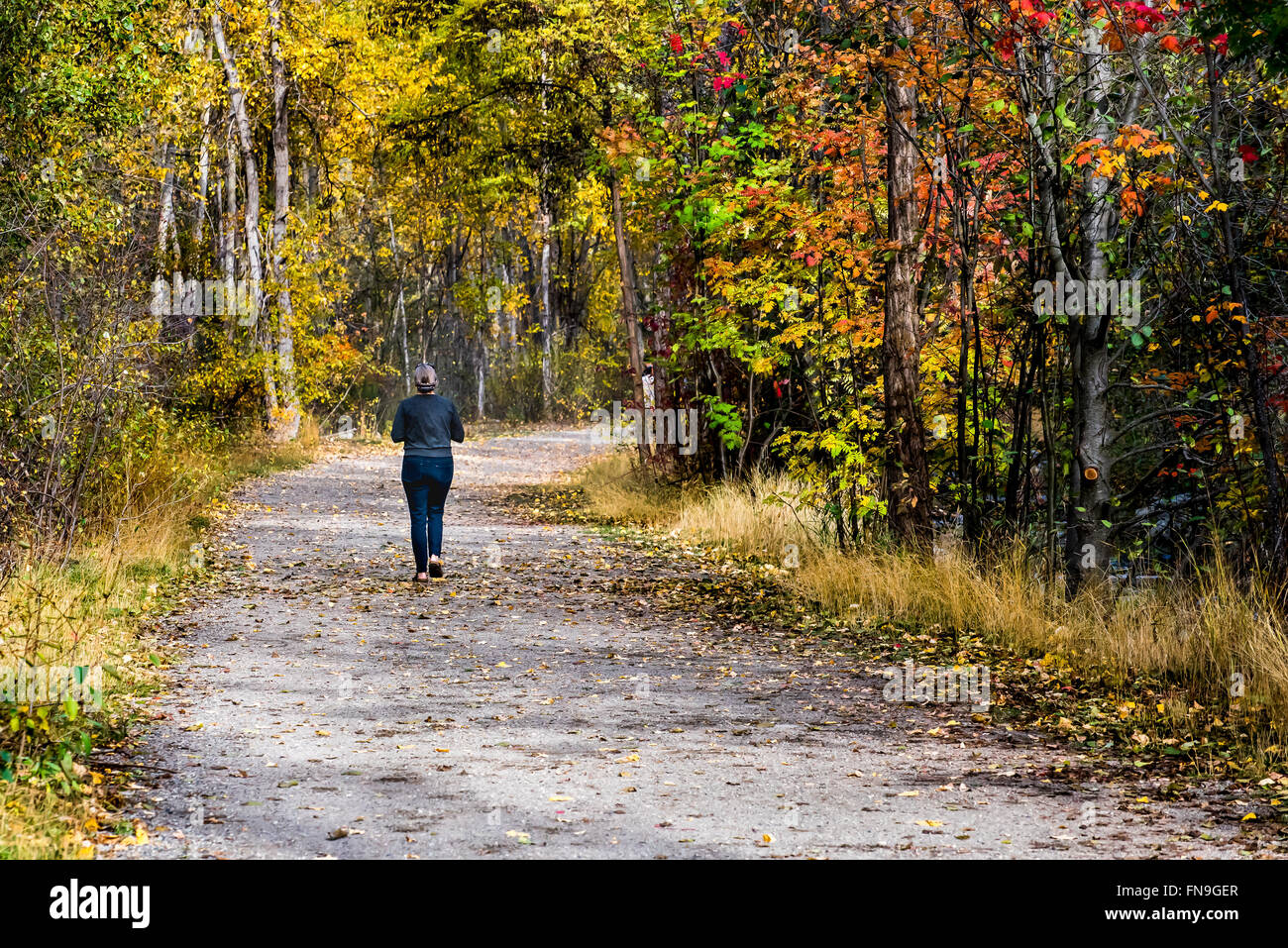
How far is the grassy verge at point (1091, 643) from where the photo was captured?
296 inches

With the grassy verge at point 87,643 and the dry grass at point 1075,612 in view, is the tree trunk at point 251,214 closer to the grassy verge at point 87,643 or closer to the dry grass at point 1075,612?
the grassy verge at point 87,643

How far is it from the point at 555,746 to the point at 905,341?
613 cm

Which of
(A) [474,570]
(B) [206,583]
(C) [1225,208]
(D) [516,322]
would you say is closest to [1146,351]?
(C) [1225,208]

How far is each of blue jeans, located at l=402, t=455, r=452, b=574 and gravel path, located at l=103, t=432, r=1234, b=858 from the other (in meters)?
0.47

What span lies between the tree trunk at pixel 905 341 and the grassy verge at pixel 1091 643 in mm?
499

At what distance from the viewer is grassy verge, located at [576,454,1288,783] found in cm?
751

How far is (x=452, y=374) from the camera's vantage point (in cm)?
→ 5331

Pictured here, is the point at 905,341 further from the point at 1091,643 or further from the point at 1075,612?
the point at 1091,643

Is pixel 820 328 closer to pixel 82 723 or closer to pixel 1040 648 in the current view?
pixel 1040 648

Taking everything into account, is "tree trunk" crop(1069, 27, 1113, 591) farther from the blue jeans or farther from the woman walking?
the blue jeans

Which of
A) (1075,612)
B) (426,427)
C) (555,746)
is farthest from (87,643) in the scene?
(1075,612)

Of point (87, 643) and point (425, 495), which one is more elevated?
point (425, 495)

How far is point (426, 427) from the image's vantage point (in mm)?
12938

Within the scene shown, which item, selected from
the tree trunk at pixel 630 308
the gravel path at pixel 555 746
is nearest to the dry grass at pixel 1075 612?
the gravel path at pixel 555 746
